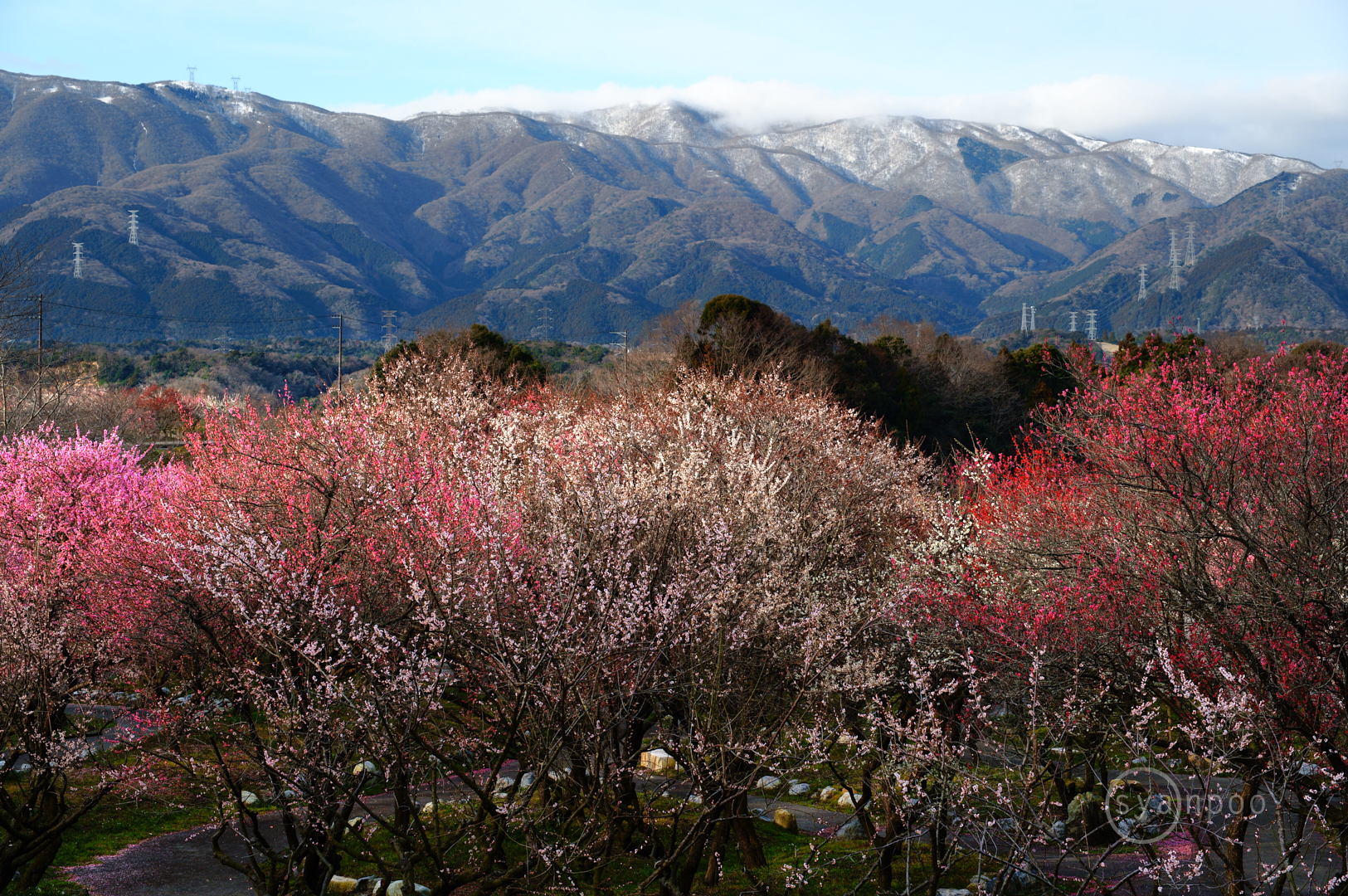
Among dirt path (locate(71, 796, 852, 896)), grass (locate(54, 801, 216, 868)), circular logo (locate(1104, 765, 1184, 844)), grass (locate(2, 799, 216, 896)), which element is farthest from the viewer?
grass (locate(54, 801, 216, 868))

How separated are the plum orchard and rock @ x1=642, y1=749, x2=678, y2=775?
309 centimetres

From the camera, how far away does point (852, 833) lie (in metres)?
15.1

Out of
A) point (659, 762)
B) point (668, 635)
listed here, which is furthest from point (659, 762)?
point (668, 635)

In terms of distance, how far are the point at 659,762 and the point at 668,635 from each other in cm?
885

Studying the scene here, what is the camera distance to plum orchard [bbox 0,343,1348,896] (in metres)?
8.22

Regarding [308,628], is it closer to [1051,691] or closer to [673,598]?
[673,598]

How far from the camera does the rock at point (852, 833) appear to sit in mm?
14680

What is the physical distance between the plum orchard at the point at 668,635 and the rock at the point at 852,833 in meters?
1.46

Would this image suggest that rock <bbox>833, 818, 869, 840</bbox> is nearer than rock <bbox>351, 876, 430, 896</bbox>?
No

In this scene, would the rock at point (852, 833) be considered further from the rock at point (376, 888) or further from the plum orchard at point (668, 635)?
the rock at point (376, 888)

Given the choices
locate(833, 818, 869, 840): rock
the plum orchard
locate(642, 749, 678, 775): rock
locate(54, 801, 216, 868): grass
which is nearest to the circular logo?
the plum orchard

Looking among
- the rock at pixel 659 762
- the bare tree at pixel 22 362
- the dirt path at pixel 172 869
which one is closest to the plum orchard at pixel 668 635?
the dirt path at pixel 172 869

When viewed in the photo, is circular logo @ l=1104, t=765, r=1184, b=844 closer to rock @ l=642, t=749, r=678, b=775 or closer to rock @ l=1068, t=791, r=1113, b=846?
rock @ l=1068, t=791, r=1113, b=846

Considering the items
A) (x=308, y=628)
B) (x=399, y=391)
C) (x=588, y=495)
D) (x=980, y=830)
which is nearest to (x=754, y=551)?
(x=588, y=495)
